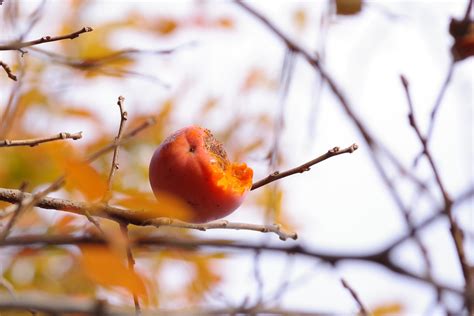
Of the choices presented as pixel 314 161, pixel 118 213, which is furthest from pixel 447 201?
pixel 118 213

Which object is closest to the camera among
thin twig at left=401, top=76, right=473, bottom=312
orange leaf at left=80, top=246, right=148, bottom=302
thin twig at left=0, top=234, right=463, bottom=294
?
thin twig at left=0, top=234, right=463, bottom=294

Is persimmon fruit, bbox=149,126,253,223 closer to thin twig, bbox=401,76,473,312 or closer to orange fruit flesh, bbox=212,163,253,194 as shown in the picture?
orange fruit flesh, bbox=212,163,253,194

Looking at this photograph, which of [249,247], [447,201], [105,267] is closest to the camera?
[249,247]

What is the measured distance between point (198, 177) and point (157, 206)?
17 cm

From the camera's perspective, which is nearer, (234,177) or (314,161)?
(314,161)

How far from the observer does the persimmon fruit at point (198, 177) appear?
1280mm

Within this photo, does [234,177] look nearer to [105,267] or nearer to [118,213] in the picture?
[118,213]

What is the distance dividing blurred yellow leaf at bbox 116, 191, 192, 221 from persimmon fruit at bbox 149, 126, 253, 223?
11mm

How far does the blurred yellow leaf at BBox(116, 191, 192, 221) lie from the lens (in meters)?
1.13

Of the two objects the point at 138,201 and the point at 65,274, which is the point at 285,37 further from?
the point at 65,274

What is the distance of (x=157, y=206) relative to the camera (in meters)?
1.13

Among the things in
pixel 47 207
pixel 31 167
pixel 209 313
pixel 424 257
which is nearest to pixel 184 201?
pixel 47 207

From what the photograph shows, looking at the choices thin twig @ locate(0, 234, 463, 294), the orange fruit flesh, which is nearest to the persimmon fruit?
the orange fruit flesh

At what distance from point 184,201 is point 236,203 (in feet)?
0.36
